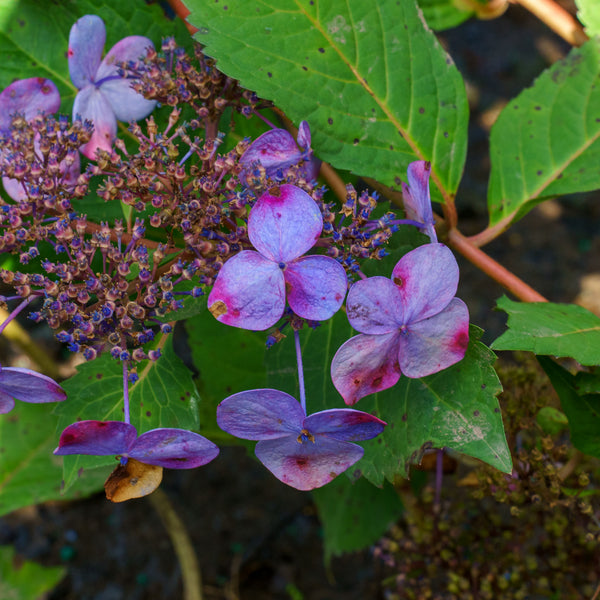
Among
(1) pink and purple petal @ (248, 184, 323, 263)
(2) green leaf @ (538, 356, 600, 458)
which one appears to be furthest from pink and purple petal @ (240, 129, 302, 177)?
(2) green leaf @ (538, 356, 600, 458)

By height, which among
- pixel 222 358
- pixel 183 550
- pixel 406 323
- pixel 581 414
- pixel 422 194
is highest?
pixel 422 194

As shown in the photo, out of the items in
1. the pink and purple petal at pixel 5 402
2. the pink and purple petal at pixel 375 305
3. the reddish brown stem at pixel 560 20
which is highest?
the reddish brown stem at pixel 560 20

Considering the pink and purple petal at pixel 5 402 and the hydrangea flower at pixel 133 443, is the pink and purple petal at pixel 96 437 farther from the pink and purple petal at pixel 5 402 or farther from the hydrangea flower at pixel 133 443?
the pink and purple petal at pixel 5 402

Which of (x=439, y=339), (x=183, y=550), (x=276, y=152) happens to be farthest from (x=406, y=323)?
(x=183, y=550)

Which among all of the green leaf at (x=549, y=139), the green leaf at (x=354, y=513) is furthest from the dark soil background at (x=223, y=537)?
the green leaf at (x=549, y=139)

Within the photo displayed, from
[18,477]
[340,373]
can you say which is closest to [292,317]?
[340,373]

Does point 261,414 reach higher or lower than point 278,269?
lower

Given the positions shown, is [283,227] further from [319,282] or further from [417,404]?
[417,404]
